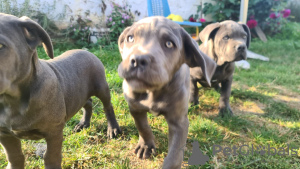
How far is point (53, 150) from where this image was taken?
2334 millimetres

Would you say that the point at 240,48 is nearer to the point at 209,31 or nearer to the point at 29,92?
the point at 209,31

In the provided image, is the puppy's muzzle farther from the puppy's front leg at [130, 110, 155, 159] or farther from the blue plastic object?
the blue plastic object

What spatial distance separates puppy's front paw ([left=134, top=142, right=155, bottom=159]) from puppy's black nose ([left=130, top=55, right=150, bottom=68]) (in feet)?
4.39

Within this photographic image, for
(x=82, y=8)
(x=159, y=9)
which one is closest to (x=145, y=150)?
(x=159, y=9)

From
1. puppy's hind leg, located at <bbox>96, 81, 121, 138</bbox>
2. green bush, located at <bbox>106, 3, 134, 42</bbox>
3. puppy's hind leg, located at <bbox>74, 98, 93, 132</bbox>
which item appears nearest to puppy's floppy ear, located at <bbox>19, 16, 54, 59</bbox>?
puppy's hind leg, located at <bbox>96, 81, 121, 138</bbox>

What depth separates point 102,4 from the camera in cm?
880

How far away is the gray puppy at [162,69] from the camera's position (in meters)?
2.08

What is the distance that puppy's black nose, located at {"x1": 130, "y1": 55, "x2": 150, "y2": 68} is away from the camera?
199 centimetres

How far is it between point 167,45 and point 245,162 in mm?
1693

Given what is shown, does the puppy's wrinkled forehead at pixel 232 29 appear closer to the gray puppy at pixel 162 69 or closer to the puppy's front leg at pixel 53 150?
the gray puppy at pixel 162 69

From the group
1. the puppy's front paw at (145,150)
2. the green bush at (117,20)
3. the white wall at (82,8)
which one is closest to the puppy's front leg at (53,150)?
the puppy's front paw at (145,150)

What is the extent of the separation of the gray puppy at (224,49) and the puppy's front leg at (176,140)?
1.52m

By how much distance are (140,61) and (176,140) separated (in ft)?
3.18

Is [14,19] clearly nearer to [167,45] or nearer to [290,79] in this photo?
[167,45]
